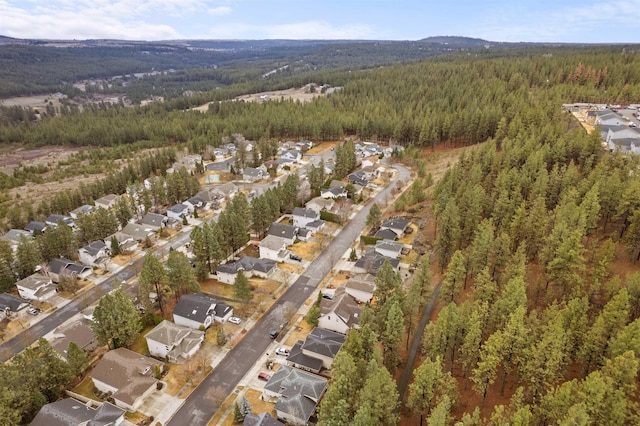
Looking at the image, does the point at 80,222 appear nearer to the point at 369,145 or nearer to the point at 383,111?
the point at 369,145

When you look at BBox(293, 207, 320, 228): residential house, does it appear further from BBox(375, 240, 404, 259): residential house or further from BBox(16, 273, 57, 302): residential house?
BBox(16, 273, 57, 302): residential house

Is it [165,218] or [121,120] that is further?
Answer: [121,120]

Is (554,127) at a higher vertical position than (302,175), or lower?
higher

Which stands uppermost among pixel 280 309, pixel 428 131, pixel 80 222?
pixel 428 131

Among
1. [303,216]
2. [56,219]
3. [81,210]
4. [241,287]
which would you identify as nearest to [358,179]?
[303,216]

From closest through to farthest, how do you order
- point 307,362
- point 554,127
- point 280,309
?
1. point 307,362
2. point 280,309
3. point 554,127

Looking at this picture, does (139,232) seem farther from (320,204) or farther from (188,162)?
(188,162)

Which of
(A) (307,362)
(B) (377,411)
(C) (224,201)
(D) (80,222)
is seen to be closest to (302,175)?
(C) (224,201)
